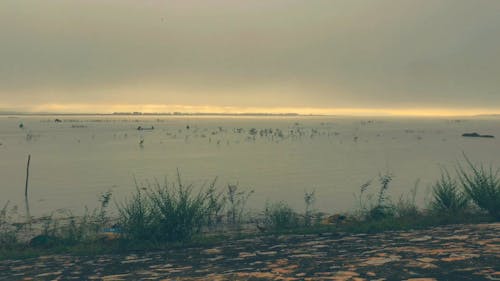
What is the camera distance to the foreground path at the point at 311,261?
686cm

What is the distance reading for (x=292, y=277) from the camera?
269 inches

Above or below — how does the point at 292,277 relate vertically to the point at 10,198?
above

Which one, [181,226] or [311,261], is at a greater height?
[311,261]

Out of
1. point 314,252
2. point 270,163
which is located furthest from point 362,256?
point 270,163

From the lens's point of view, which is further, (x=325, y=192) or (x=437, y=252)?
(x=325, y=192)

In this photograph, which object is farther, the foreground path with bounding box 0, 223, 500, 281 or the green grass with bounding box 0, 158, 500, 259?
the green grass with bounding box 0, 158, 500, 259

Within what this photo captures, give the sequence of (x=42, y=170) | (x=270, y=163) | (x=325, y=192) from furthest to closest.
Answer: (x=270, y=163), (x=42, y=170), (x=325, y=192)

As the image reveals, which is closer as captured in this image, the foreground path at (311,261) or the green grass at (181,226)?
the foreground path at (311,261)

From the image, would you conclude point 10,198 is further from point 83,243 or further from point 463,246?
point 463,246

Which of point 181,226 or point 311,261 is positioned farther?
point 181,226

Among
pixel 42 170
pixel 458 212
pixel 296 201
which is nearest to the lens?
pixel 458 212

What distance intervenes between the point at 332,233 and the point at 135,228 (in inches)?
193

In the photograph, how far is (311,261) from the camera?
25.9 feet

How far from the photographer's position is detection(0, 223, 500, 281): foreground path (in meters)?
6.86
